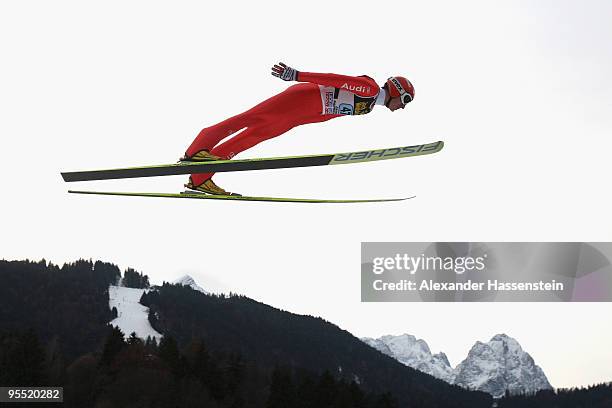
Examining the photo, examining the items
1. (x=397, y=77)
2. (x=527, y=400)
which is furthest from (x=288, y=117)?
(x=527, y=400)

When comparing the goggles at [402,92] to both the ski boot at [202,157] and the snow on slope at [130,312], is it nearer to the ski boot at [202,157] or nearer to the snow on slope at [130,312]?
the ski boot at [202,157]

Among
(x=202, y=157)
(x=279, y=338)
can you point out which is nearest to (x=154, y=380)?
(x=202, y=157)

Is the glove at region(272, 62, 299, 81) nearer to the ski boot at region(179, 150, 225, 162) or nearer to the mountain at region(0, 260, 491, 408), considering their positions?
the ski boot at region(179, 150, 225, 162)

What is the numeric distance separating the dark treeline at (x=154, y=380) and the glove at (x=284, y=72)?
3431 cm

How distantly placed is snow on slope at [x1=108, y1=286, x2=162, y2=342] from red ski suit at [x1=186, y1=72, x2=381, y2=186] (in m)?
111

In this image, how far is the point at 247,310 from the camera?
12612 centimetres

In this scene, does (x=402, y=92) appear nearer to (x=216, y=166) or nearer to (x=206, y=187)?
(x=216, y=166)

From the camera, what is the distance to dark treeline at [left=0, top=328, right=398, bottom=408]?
4109cm

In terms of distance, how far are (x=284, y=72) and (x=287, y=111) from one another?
0.70 metres

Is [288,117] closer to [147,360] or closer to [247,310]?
[147,360]

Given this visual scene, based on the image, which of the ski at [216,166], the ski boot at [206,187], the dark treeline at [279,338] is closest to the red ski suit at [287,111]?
the ski at [216,166]

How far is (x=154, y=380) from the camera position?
148 ft

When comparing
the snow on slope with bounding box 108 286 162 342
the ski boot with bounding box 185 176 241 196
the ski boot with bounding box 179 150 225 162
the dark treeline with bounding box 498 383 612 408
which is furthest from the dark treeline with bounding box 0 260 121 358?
the dark treeline with bounding box 498 383 612 408

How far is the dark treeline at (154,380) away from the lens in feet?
135
